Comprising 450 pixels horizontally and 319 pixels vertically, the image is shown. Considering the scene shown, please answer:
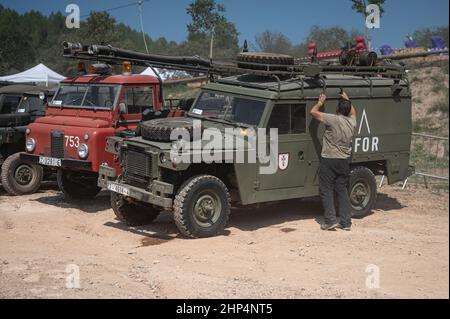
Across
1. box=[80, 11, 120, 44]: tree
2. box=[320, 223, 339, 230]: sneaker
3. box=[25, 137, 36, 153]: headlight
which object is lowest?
box=[320, 223, 339, 230]: sneaker

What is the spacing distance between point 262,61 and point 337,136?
1.54 meters

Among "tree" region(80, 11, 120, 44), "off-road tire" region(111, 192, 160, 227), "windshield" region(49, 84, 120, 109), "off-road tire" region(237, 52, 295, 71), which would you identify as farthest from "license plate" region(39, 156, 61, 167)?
"tree" region(80, 11, 120, 44)

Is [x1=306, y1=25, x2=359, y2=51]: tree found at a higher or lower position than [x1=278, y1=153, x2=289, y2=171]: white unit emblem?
higher

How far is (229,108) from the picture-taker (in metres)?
8.84

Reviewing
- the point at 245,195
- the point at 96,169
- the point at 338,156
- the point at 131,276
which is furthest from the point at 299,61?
the point at 131,276

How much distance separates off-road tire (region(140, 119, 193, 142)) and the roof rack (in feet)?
4.52

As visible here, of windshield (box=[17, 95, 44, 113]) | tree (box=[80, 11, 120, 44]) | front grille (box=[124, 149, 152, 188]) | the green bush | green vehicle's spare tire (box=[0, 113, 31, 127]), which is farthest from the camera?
tree (box=[80, 11, 120, 44])

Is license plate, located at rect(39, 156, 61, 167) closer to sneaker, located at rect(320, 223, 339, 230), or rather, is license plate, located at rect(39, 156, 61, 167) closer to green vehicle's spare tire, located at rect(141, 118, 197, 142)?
green vehicle's spare tire, located at rect(141, 118, 197, 142)

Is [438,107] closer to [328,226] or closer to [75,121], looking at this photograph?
[328,226]

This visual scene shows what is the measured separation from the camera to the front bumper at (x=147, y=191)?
301 inches

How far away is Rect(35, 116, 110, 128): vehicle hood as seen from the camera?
31.7 feet

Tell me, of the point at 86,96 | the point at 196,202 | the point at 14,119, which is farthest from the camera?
the point at 14,119

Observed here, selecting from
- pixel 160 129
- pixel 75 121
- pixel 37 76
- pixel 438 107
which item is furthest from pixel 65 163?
pixel 37 76

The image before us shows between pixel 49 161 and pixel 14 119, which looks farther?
pixel 14 119
